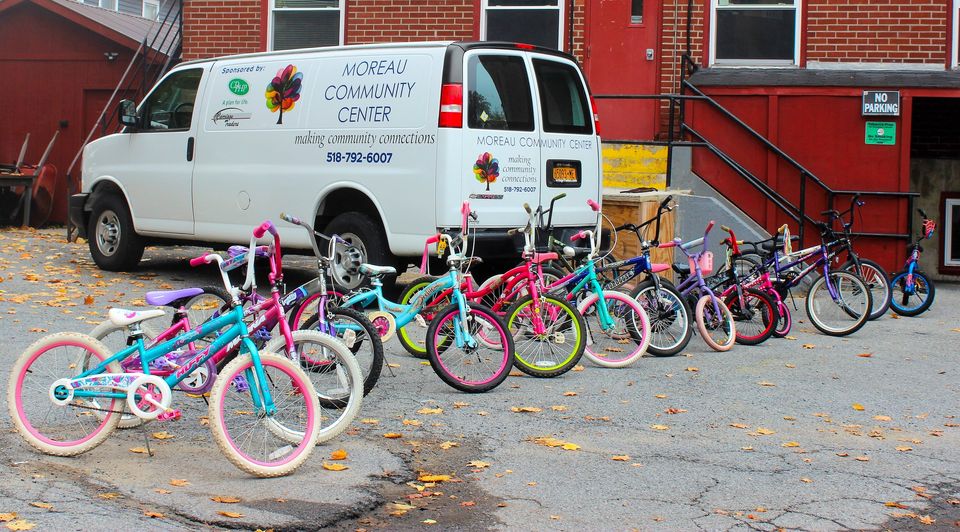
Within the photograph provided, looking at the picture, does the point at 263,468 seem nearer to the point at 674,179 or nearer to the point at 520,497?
the point at 520,497

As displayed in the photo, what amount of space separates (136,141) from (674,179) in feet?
20.2

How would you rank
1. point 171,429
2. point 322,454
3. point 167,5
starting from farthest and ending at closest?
point 167,5
point 171,429
point 322,454

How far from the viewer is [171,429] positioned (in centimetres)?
662

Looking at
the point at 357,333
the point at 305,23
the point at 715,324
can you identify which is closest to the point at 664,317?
the point at 715,324

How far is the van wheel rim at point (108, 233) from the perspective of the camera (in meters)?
13.1

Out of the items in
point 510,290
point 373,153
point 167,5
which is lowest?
point 510,290

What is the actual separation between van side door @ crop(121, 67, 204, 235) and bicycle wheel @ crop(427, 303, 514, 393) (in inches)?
207

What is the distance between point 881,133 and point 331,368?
401 inches

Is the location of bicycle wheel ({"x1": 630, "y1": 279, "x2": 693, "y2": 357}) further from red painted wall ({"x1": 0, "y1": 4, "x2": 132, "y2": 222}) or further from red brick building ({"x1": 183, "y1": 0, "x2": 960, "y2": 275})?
red painted wall ({"x1": 0, "y1": 4, "x2": 132, "y2": 222})

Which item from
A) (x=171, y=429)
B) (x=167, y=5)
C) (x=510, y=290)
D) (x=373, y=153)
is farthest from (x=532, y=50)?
(x=167, y=5)

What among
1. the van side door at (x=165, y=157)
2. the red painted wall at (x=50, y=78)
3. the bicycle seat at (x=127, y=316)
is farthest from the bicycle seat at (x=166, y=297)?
the red painted wall at (x=50, y=78)

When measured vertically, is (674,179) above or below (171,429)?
above

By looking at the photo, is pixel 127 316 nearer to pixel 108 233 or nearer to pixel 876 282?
pixel 108 233

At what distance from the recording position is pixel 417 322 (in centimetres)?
848
